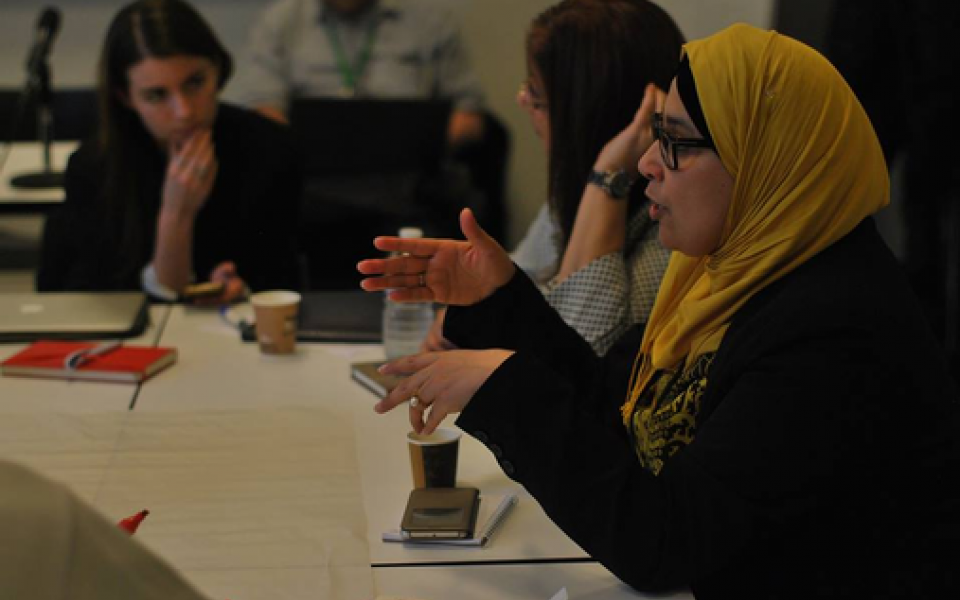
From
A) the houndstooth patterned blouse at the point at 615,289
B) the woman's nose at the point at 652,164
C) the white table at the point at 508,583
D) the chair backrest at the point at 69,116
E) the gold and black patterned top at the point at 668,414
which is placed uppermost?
the woman's nose at the point at 652,164

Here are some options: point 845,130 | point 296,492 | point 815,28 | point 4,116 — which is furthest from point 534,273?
point 4,116

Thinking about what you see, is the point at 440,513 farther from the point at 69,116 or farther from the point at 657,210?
the point at 69,116

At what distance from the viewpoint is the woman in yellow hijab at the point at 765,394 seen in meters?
1.25

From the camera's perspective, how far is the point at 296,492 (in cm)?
157

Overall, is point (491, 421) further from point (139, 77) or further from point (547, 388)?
point (139, 77)

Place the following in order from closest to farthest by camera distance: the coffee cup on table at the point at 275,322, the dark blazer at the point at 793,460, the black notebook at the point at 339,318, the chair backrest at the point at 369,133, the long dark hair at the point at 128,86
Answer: the dark blazer at the point at 793,460
the coffee cup on table at the point at 275,322
the black notebook at the point at 339,318
the long dark hair at the point at 128,86
the chair backrest at the point at 369,133

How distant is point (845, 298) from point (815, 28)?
2.47 metres

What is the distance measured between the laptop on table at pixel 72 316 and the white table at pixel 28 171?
2.99ft

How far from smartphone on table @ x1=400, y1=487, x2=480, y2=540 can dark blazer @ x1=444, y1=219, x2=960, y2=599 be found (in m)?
0.15

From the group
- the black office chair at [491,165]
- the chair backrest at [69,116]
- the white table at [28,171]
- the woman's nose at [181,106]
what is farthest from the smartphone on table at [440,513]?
the chair backrest at [69,116]

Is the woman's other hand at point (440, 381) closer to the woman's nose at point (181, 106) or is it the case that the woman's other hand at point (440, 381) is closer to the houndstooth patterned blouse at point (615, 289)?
the houndstooth patterned blouse at point (615, 289)

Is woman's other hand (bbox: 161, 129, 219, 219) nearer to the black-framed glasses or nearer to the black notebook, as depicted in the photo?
the black notebook

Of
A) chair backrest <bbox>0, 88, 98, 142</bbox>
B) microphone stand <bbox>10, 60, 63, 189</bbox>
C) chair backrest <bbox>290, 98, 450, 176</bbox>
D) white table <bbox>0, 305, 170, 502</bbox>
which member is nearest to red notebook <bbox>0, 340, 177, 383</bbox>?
white table <bbox>0, 305, 170, 502</bbox>

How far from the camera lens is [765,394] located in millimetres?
1257
